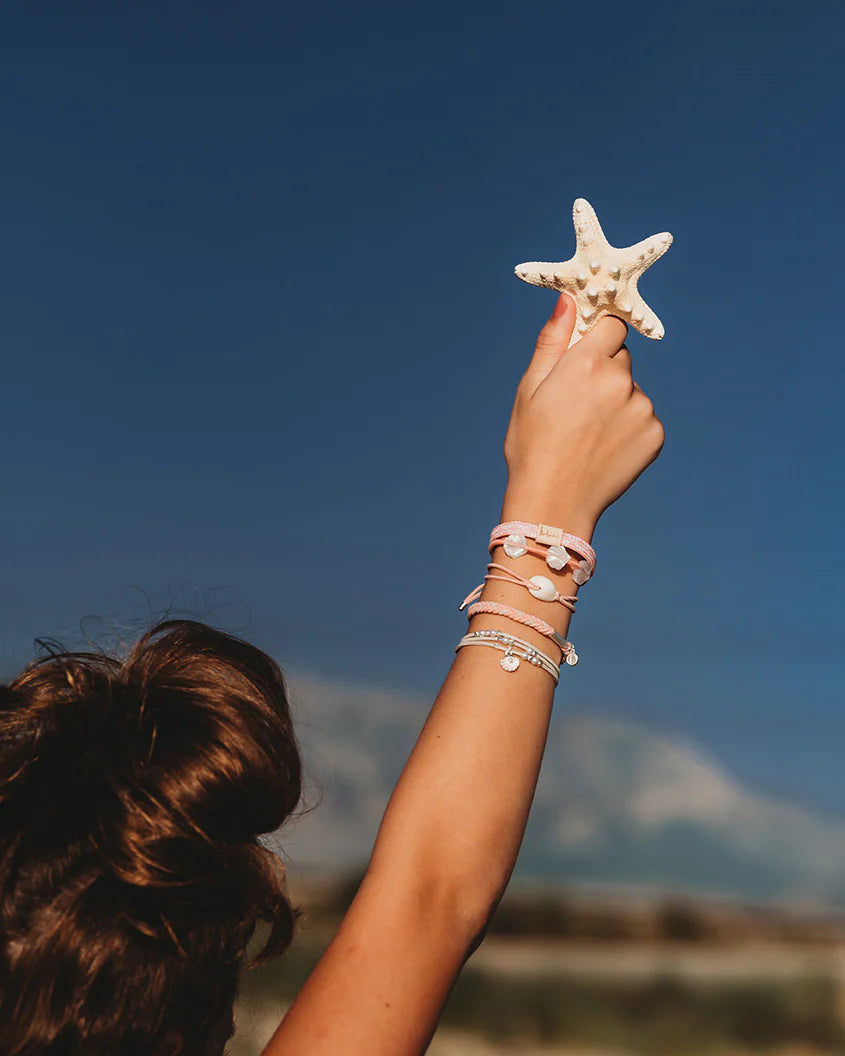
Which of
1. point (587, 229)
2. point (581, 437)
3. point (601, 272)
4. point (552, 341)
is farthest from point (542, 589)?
point (587, 229)

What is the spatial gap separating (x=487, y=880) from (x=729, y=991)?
11.5 m

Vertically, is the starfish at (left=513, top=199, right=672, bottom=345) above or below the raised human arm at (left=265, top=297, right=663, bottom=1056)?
above

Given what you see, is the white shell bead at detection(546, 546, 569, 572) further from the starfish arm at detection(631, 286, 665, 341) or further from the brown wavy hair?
the starfish arm at detection(631, 286, 665, 341)

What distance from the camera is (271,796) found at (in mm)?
1568

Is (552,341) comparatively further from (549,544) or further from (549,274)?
(549,274)

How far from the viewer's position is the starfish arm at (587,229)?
2.92 metres

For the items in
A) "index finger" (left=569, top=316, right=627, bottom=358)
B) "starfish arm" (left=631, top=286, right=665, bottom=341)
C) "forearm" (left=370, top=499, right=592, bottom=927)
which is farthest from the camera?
"starfish arm" (left=631, top=286, right=665, bottom=341)

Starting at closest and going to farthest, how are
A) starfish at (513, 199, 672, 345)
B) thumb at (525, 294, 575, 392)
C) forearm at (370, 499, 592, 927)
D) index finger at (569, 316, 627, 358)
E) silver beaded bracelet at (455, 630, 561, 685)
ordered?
forearm at (370, 499, 592, 927) < silver beaded bracelet at (455, 630, 561, 685) < index finger at (569, 316, 627, 358) < thumb at (525, 294, 575, 392) < starfish at (513, 199, 672, 345)

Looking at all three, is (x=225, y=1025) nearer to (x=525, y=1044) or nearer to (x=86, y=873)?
(x=86, y=873)

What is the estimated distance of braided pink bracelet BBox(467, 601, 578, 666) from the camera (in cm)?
168

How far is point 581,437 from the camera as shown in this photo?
1.83 meters

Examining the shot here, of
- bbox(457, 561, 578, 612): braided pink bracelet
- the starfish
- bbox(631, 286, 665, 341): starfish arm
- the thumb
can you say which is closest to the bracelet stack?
bbox(457, 561, 578, 612): braided pink bracelet

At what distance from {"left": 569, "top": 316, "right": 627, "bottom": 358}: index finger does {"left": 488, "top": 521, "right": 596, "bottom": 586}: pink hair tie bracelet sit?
398mm

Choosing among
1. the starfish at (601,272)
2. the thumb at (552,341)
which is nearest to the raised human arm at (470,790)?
the thumb at (552,341)
